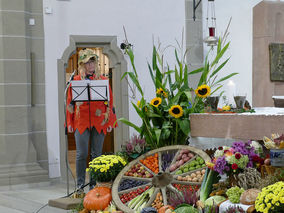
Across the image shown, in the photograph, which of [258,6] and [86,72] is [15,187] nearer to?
[86,72]

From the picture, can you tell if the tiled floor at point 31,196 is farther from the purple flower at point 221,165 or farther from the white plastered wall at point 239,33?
the white plastered wall at point 239,33

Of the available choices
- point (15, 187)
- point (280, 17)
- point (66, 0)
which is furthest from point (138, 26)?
point (15, 187)

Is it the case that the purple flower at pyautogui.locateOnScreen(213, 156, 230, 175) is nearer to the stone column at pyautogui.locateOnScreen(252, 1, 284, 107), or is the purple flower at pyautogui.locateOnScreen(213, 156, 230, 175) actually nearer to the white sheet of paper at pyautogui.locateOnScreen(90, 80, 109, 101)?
the white sheet of paper at pyautogui.locateOnScreen(90, 80, 109, 101)

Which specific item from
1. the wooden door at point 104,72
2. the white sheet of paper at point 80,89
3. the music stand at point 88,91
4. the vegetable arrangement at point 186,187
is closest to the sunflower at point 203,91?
the vegetable arrangement at point 186,187

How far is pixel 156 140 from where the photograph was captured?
16.0 ft

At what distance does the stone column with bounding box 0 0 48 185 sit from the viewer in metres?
7.18

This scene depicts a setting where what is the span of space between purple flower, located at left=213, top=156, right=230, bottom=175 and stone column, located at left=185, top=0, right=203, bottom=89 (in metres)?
4.80

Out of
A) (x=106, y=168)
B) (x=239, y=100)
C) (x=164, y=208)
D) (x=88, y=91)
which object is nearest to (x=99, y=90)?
(x=88, y=91)

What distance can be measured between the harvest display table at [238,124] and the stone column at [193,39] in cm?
437

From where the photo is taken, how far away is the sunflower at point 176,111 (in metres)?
4.58

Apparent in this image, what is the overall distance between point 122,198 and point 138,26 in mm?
4304

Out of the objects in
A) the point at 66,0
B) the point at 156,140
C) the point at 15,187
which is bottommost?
the point at 15,187

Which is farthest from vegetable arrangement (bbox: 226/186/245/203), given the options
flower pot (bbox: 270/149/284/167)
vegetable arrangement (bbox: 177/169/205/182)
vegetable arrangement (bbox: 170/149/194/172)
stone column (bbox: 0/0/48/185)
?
stone column (bbox: 0/0/48/185)

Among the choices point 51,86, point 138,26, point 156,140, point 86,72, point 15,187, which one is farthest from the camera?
point 138,26
